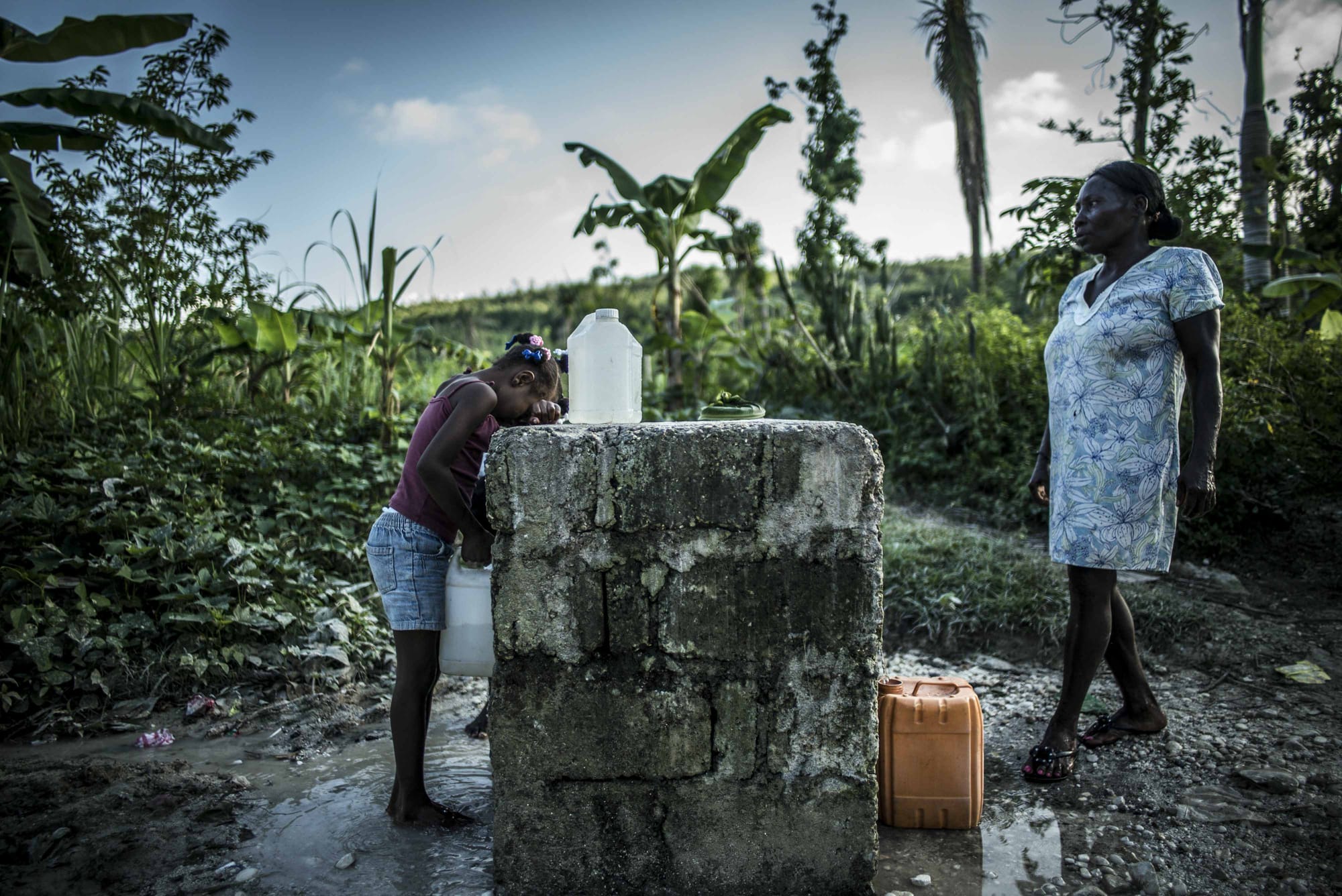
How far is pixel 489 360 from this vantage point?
289 inches

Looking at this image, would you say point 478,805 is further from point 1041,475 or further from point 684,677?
point 1041,475

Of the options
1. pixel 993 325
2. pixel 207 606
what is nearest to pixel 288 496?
pixel 207 606

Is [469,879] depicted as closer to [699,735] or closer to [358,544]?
[699,735]

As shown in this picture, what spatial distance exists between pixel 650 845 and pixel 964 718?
0.93m

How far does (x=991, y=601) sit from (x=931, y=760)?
199cm

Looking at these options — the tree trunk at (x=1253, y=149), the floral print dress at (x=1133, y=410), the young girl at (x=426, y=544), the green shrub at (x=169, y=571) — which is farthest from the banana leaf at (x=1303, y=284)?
the green shrub at (x=169, y=571)

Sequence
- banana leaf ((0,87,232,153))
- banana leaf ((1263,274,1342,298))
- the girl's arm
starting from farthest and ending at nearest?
banana leaf ((0,87,232,153))
banana leaf ((1263,274,1342,298))
the girl's arm

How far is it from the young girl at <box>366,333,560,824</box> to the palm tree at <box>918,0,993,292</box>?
10.9 metres

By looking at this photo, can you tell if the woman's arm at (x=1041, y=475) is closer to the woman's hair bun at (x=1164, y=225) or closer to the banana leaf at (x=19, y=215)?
the woman's hair bun at (x=1164, y=225)

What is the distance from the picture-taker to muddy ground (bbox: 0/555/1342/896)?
2.15 metres

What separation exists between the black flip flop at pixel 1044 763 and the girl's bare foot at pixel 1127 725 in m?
0.25

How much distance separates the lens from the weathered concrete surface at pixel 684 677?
2.01 meters

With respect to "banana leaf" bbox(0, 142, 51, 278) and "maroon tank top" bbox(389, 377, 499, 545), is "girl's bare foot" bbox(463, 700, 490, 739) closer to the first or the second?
"maroon tank top" bbox(389, 377, 499, 545)

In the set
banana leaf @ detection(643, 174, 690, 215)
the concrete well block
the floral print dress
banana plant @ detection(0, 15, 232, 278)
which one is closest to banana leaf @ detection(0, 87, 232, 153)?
banana plant @ detection(0, 15, 232, 278)
